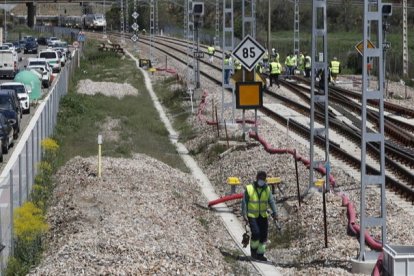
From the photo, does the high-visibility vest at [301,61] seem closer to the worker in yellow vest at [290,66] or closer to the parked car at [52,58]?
the worker in yellow vest at [290,66]

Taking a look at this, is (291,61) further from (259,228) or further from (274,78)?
(259,228)

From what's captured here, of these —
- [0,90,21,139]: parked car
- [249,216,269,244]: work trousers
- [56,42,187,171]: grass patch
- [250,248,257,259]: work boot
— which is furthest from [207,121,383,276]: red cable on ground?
[0,90,21,139]: parked car

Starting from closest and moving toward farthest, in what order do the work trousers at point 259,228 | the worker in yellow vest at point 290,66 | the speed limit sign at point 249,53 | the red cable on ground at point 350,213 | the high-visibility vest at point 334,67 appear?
the red cable on ground at point 350,213, the work trousers at point 259,228, the speed limit sign at point 249,53, the high-visibility vest at point 334,67, the worker in yellow vest at point 290,66

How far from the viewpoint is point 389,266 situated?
15219 millimetres

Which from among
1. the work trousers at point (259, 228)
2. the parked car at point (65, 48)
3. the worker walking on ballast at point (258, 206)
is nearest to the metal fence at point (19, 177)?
the worker walking on ballast at point (258, 206)

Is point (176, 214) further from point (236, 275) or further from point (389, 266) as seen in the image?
point (389, 266)

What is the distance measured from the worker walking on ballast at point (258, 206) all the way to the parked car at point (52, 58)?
5635 cm

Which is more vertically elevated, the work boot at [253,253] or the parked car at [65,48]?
the parked car at [65,48]

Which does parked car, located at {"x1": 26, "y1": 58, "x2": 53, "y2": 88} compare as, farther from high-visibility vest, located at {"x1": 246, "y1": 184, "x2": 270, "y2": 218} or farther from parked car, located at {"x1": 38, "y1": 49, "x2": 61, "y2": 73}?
high-visibility vest, located at {"x1": 246, "y1": 184, "x2": 270, "y2": 218}

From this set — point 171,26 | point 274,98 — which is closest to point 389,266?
point 274,98

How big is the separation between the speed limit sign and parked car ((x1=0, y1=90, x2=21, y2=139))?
446 inches

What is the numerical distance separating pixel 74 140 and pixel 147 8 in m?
125

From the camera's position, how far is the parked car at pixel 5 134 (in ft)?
107

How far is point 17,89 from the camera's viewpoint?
4731 centimetres
